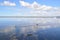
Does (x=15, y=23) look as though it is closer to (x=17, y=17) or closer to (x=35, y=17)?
(x=17, y=17)

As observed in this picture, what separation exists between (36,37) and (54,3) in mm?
663

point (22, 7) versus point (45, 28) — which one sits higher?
point (22, 7)

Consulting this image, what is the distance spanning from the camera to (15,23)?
1.98 metres

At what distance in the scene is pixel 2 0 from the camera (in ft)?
6.47

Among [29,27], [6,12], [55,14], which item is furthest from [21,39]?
[55,14]

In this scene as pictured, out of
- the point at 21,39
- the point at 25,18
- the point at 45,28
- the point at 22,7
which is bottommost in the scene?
the point at 21,39

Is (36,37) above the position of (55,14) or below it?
below

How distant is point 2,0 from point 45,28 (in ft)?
2.87

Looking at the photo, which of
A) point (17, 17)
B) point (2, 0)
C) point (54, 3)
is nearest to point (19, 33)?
point (17, 17)

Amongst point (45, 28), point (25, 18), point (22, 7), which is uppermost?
point (22, 7)

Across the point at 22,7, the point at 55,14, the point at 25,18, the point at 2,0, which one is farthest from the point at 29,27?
the point at 2,0

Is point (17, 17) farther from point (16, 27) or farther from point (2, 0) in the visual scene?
point (2, 0)

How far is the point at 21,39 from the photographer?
2010 mm

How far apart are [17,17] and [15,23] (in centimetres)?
11
